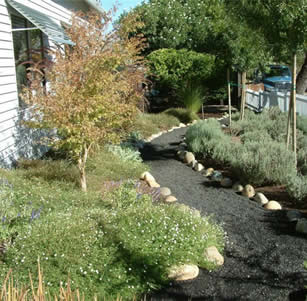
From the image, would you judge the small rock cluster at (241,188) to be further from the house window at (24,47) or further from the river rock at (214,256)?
the house window at (24,47)

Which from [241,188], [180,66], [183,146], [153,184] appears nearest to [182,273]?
[241,188]

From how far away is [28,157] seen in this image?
26.3 ft

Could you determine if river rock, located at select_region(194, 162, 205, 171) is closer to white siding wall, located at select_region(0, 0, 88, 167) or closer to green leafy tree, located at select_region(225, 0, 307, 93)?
green leafy tree, located at select_region(225, 0, 307, 93)

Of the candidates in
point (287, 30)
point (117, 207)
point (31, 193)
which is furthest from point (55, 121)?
point (287, 30)

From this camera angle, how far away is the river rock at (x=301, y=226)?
4.92 m

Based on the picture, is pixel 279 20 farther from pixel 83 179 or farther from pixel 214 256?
pixel 214 256

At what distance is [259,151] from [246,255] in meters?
3.05

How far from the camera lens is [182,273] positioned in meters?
3.91

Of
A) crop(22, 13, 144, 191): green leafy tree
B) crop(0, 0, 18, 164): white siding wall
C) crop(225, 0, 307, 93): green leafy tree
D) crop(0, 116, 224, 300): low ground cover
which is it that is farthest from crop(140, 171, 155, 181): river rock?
crop(225, 0, 307, 93): green leafy tree

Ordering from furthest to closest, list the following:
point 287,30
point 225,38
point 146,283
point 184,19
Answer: point 184,19, point 225,38, point 287,30, point 146,283

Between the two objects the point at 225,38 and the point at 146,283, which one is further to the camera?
the point at 225,38

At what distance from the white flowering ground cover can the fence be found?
25.4 feet

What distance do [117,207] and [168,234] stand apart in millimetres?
1141

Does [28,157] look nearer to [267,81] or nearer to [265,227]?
[265,227]
